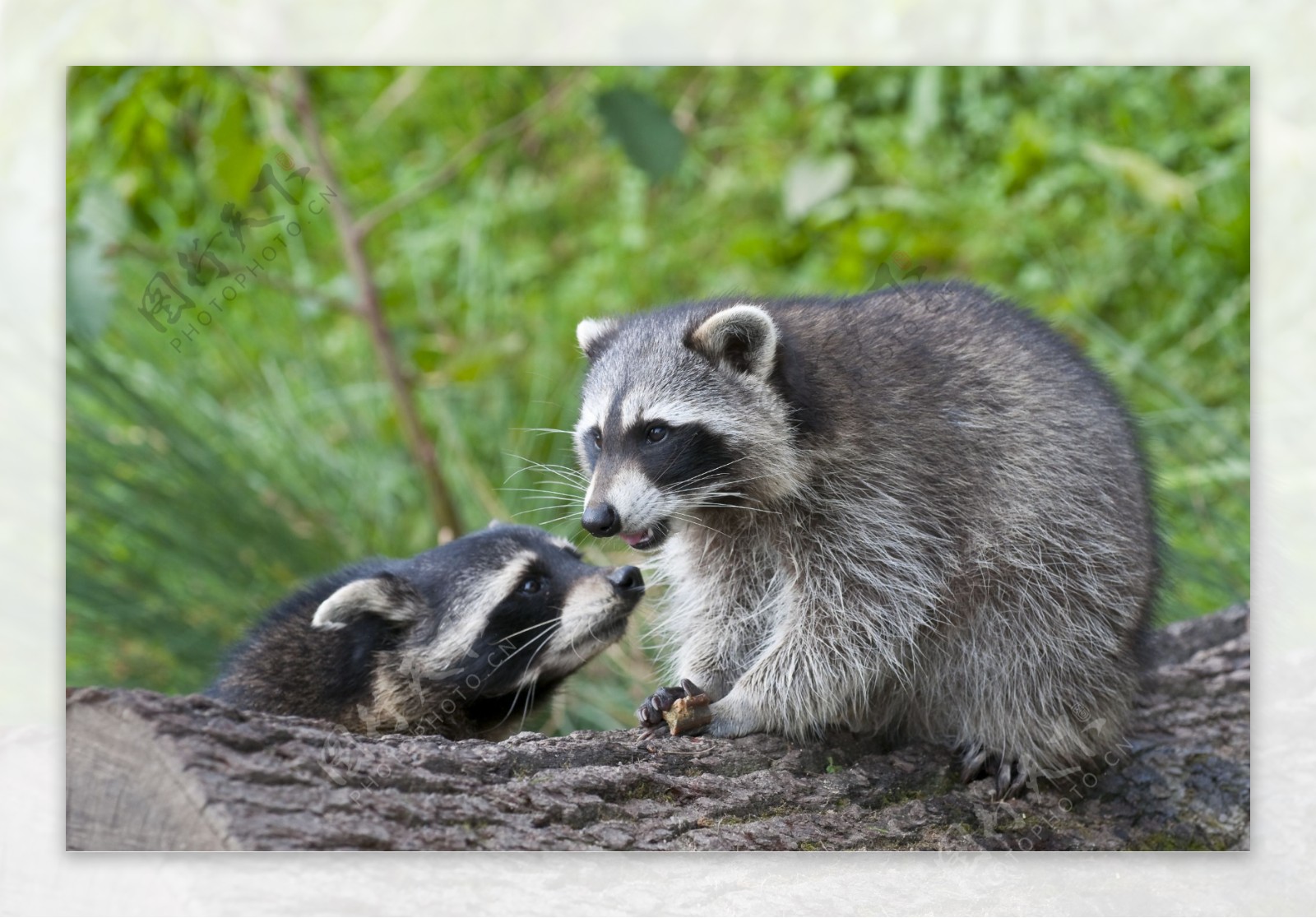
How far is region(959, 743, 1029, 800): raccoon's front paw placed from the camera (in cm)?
441

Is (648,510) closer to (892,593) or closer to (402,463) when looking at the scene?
(892,593)

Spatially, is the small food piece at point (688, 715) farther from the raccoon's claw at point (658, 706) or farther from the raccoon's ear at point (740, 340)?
the raccoon's ear at point (740, 340)

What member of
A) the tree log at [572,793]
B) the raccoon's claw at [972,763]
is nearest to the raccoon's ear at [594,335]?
the tree log at [572,793]

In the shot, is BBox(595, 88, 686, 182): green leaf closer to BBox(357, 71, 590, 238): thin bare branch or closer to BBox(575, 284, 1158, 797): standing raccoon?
BBox(357, 71, 590, 238): thin bare branch

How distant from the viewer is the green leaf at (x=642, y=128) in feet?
18.7

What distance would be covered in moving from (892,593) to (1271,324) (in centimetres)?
228

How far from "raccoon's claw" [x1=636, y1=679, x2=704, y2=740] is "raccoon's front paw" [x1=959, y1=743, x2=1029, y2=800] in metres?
1.01

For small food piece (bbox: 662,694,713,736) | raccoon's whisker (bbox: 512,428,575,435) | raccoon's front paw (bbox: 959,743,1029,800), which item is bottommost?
raccoon's front paw (bbox: 959,743,1029,800)

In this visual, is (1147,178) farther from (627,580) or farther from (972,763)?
(627,580)

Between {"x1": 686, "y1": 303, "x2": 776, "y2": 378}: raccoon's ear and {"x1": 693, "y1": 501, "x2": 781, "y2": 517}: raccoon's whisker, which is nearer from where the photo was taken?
{"x1": 686, "y1": 303, "x2": 776, "y2": 378}: raccoon's ear

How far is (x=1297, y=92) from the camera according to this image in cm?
520

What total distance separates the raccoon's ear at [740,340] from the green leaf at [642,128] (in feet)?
5.90

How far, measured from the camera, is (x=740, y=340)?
409 cm

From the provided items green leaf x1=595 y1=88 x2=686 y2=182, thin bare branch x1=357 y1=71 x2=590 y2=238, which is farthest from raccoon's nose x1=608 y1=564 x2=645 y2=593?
thin bare branch x1=357 y1=71 x2=590 y2=238
